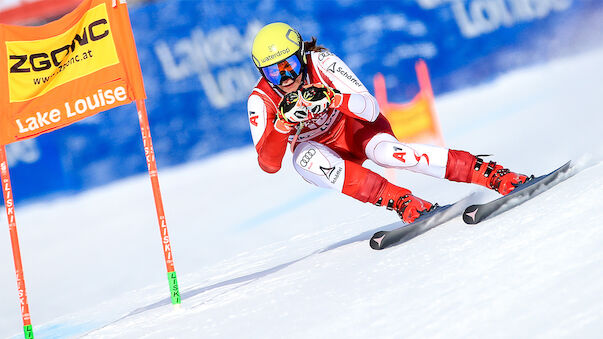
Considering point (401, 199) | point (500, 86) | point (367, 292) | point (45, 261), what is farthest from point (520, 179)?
point (500, 86)

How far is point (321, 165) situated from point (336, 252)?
0.61 meters

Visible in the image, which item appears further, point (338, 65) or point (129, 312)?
point (129, 312)

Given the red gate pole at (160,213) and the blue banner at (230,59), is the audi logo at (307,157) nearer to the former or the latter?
the red gate pole at (160,213)

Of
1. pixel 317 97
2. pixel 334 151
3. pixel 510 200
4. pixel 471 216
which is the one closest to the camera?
pixel 471 216

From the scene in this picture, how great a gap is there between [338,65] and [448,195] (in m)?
2.29

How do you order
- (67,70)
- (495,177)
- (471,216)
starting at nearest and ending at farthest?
(471,216) < (495,177) < (67,70)

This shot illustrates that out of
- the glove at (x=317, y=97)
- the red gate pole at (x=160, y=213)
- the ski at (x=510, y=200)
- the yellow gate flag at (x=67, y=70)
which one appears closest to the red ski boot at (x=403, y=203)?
the ski at (x=510, y=200)

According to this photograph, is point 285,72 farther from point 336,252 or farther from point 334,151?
point 336,252

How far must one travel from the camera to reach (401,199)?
488cm

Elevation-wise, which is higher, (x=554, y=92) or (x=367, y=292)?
(x=554, y=92)

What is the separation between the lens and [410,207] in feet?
15.9

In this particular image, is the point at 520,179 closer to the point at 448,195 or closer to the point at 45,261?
the point at 448,195

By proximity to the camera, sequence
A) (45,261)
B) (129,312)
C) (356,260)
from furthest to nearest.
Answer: (45,261)
(129,312)
(356,260)

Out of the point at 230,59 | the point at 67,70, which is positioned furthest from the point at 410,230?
the point at 230,59
